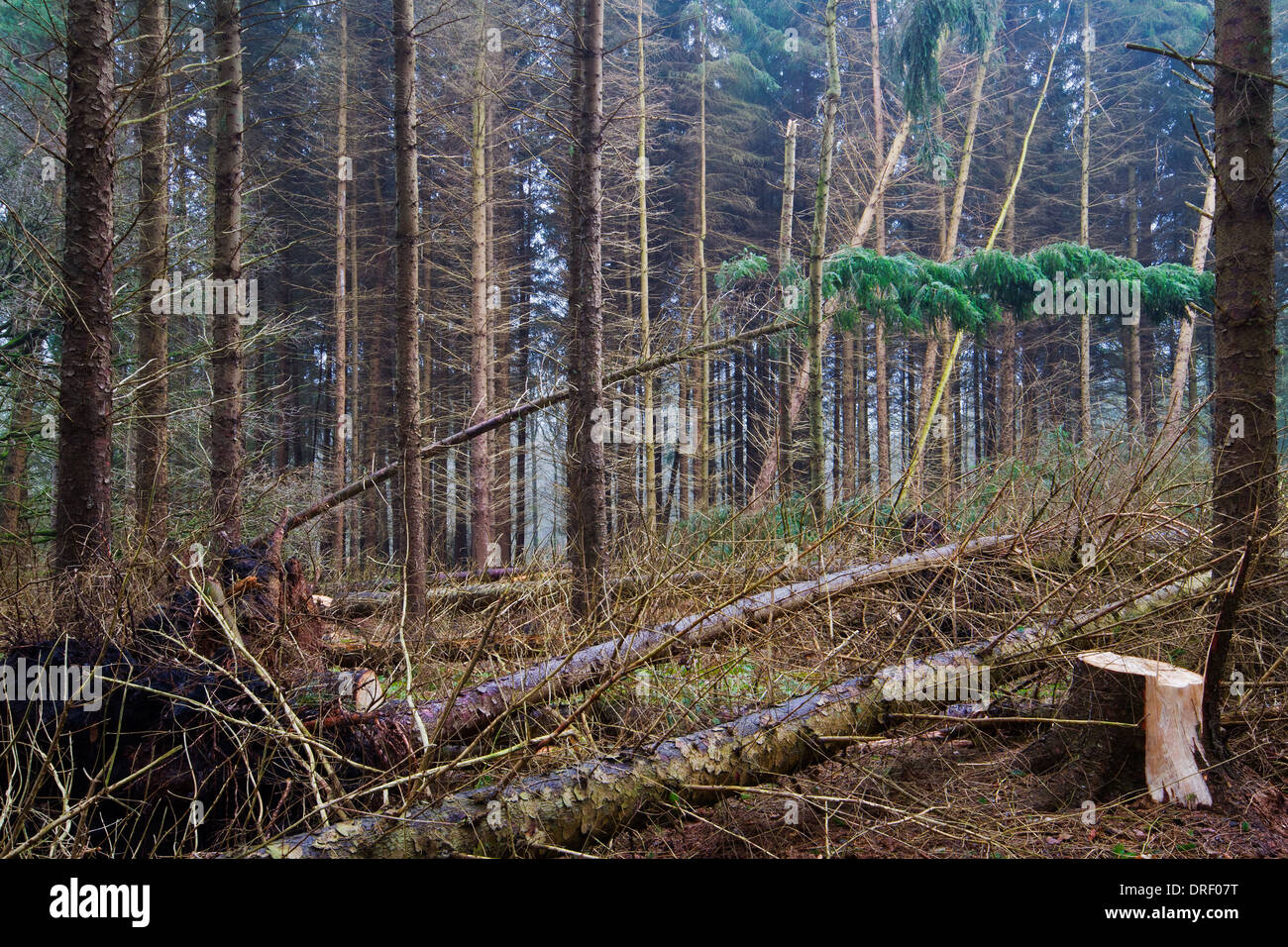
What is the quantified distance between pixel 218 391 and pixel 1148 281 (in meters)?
13.4

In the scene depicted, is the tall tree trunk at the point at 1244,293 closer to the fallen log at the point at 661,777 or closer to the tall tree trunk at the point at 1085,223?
the fallen log at the point at 661,777

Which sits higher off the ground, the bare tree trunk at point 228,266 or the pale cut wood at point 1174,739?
the bare tree trunk at point 228,266

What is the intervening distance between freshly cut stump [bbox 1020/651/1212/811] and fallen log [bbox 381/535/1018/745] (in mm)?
1002

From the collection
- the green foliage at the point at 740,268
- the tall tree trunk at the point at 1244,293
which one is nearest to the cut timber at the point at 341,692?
the tall tree trunk at the point at 1244,293

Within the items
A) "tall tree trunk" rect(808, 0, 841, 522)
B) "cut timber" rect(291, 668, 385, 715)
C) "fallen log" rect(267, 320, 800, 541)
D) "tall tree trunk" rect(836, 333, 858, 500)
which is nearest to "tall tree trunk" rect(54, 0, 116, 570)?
"fallen log" rect(267, 320, 800, 541)

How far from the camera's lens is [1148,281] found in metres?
11.9

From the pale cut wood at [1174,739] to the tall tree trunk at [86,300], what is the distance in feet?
22.1

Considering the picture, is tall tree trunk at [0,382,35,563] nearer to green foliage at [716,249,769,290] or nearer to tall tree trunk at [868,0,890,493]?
green foliage at [716,249,769,290]

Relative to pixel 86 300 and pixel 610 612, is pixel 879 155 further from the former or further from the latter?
pixel 610 612

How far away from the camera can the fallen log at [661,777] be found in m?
2.87

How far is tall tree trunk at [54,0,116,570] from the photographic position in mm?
5473

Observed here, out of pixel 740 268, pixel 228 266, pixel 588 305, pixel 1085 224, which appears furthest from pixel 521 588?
pixel 1085 224

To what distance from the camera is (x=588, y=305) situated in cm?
671
